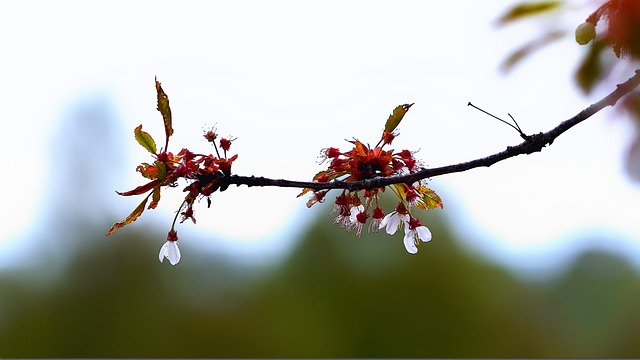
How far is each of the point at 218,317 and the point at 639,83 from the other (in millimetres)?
12048

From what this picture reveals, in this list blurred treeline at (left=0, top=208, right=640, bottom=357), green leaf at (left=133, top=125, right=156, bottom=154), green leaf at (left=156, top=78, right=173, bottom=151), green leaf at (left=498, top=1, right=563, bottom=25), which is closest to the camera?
green leaf at (left=498, top=1, right=563, bottom=25)

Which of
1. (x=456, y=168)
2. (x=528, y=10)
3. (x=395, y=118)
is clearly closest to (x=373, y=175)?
(x=395, y=118)

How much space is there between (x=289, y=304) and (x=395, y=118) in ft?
39.9

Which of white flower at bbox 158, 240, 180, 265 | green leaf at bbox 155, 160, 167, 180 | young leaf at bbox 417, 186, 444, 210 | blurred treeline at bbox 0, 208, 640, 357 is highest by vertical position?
blurred treeline at bbox 0, 208, 640, 357

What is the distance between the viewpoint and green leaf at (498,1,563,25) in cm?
79

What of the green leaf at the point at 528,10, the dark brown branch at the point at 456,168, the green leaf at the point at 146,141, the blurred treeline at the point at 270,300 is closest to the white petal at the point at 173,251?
the green leaf at the point at 146,141

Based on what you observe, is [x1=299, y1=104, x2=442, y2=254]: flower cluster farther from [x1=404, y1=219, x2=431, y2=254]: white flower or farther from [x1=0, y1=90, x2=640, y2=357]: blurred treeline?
[x1=0, y1=90, x2=640, y2=357]: blurred treeline

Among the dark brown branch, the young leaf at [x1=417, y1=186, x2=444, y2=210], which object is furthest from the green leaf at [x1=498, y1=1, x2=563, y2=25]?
the young leaf at [x1=417, y1=186, x2=444, y2=210]

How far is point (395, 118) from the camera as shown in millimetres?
1168

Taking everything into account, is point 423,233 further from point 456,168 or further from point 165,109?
point 165,109

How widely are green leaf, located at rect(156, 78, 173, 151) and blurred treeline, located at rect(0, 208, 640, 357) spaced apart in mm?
11101

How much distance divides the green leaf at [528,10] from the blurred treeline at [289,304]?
37.8 ft

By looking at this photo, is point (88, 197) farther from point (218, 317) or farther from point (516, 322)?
point (516, 322)

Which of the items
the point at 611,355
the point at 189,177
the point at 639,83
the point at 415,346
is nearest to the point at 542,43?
the point at 639,83
